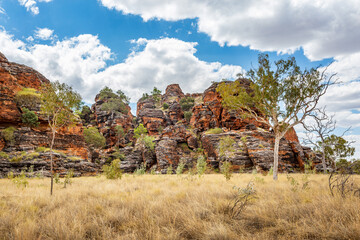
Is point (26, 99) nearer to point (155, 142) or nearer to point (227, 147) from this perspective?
point (155, 142)

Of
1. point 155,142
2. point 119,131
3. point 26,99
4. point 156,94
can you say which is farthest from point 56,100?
point 156,94

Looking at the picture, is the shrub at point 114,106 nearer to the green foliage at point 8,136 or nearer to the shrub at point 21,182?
the green foliage at point 8,136

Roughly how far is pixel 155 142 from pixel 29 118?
24.5 meters

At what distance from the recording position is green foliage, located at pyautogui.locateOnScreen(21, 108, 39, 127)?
21.1 meters

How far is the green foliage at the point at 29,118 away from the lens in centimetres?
2114

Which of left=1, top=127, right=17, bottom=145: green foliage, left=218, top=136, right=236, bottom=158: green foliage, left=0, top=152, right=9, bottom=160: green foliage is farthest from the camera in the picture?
left=218, top=136, right=236, bottom=158: green foliage

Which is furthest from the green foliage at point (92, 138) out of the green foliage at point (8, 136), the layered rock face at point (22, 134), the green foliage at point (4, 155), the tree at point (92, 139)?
the green foliage at point (4, 155)

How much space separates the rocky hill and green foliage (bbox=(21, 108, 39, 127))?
59 cm

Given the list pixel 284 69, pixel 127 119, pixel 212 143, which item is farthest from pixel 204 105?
pixel 127 119

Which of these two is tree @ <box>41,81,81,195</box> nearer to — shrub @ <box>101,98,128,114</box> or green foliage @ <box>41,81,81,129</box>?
green foliage @ <box>41,81,81,129</box>

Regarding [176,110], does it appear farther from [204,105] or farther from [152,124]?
[204,105]

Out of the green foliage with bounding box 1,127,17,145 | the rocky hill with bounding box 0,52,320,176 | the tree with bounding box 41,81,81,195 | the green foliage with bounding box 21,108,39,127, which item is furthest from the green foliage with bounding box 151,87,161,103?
the tree with bounding box 41,81,81,195

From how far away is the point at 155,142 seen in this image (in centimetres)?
4022

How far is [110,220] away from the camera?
3799 mm
